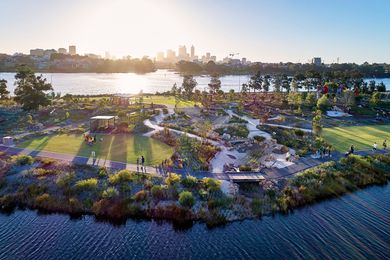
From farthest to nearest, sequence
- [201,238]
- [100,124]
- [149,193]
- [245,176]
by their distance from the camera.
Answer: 1. [100,124]
2. [245,176]
3. [149,193]
4. [201,238]

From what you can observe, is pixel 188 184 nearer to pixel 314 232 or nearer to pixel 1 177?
pixel 314 232

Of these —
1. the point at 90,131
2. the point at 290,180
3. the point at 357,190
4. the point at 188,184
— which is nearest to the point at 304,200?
the point at 290,180

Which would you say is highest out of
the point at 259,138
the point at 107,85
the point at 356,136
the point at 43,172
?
the point at 107,85

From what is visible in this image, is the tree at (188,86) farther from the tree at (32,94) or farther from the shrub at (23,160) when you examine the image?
the shrub at (23,160)

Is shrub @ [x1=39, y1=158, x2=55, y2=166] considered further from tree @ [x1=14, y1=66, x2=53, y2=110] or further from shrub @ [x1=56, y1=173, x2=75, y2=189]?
A: tree @ [x1=14, y1=66, x2=53, y2=110]

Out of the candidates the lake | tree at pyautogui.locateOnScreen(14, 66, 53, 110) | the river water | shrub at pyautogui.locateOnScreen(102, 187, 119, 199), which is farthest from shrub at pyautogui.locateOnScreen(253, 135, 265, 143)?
the lake

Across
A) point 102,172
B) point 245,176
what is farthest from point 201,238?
point 102,172

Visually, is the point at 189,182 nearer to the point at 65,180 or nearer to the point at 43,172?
the point at 65,180
